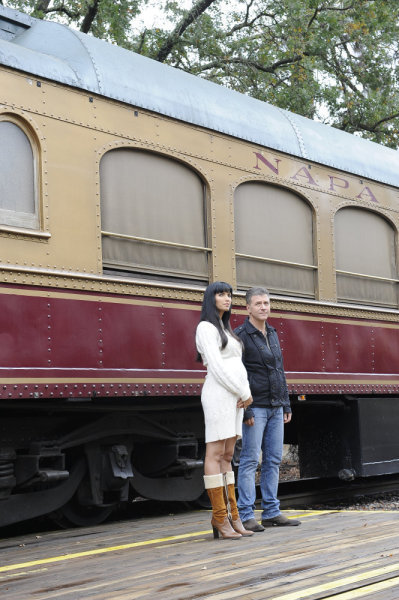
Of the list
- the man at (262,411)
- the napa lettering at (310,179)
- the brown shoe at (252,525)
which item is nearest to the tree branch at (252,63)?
the napa lettering at (310,179)

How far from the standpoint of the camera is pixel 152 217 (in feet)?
22.5

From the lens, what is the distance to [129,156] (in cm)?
677

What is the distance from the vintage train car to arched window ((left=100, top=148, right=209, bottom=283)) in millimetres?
14

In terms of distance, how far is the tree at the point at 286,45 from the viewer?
16672 millimetres

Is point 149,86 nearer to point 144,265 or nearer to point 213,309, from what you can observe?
point 144,265

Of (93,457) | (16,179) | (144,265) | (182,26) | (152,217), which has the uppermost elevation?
(182,26)

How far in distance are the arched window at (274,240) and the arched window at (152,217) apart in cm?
48

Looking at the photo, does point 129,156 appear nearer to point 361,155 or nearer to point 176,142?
point 176,142

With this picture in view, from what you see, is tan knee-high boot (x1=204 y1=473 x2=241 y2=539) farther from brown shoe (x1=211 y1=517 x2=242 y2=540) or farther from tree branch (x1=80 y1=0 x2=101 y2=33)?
tree branch (x1=80 y1=0 x2=101 y2=33)

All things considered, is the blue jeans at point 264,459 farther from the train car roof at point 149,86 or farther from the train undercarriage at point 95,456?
the train car roof at point 149,86

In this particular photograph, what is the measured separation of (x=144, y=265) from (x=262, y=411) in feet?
4.89

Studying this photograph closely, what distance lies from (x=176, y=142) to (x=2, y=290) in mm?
2127

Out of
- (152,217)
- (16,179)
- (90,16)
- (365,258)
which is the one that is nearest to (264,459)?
(152,217)

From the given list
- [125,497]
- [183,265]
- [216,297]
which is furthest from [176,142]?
[125,497]
